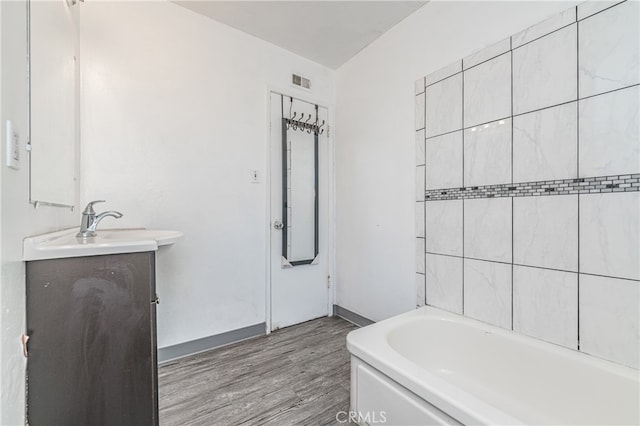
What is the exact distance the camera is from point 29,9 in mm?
951

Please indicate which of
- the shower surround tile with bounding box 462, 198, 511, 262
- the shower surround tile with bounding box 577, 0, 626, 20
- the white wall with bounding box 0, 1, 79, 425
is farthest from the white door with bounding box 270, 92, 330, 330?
the shower surround tile with bounding box 577, 0, 626, 20

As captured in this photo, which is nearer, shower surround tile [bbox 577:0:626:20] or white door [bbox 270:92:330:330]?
shower surround tile [bbox 577:0:626:20]

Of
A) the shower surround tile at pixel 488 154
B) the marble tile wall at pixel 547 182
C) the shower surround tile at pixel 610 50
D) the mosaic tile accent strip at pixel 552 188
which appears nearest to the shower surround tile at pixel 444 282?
the marble tile wall at pixel 547 182

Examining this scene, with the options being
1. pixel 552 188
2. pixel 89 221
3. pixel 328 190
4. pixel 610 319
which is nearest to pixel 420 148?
pixel 552 188

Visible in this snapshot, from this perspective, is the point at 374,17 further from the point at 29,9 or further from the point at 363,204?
the point at 29,9

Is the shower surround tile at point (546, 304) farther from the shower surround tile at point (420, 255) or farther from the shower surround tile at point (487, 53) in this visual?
the shower surround tile at point (487, 53)

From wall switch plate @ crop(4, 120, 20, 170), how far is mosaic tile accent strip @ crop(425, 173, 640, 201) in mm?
1977

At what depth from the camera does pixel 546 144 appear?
1317 millimetres

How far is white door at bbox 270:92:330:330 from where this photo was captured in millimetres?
2416

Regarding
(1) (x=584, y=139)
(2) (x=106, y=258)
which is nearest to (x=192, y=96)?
(2) (x=106, y=258)

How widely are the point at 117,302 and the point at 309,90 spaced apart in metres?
2.31

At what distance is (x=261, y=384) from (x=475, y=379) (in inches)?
48.1

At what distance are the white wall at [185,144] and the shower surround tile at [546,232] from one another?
1784 mm

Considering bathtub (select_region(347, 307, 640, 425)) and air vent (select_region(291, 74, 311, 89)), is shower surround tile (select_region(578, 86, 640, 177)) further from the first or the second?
air vent (select_region(291, 74, 311, 89))
